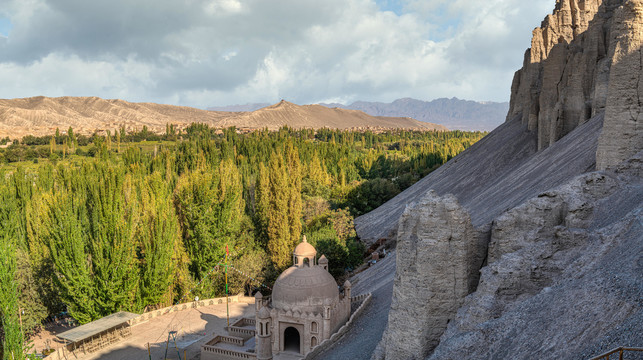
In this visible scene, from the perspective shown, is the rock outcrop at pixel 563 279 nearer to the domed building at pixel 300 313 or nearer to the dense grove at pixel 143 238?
the domed building at pixel 300 313

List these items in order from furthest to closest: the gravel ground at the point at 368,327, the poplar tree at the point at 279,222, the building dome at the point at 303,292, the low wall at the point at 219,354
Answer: the poplar tree at the point at 279,222, the low wall at the point at 219,354, the building dome at the point at 303,292, the gravel ground at the point at 368,327

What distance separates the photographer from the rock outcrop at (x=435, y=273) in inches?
533

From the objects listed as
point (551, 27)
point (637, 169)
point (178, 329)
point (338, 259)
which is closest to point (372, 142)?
point (551, 27)

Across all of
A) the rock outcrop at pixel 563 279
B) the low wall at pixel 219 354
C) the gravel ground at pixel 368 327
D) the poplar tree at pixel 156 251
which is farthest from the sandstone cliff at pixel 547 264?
the poplar tree at pixel 156 251

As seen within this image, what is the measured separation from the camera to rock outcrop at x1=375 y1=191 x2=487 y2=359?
1353cm

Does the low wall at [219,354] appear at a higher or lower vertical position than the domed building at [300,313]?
lower

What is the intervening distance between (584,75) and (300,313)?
85.7 ft

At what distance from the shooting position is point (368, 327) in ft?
74.0

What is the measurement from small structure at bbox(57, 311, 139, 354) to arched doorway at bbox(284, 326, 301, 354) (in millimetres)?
9324

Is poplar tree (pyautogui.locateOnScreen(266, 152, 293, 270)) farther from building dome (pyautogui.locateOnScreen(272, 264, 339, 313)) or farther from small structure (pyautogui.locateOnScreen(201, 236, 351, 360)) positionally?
building dome (pyautogui.locateOnScreen(272, 264, 339, 313))

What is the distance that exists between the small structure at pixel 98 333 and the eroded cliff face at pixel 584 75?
2527cm

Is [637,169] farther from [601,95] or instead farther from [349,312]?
[601,95]

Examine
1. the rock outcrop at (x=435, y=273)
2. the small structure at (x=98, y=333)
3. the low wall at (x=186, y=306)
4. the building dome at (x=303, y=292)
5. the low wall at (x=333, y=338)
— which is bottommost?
the low wall at (x=186, y=306)

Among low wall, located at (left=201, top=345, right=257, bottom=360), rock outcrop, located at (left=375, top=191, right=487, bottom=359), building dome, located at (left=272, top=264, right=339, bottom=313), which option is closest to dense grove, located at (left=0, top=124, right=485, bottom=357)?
low wall, located at (left=201, top=345, right=257, bottom=360)
